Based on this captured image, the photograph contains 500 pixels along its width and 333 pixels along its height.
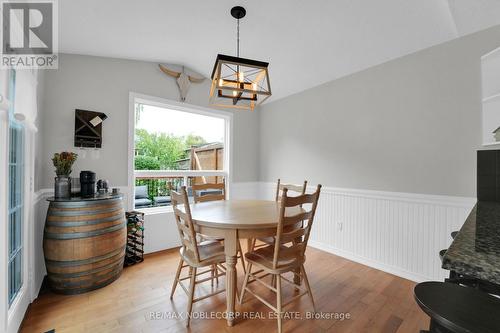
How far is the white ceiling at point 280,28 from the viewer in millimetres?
1936

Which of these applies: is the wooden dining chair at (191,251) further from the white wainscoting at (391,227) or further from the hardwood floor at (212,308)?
the white wainscoting at (391,227)

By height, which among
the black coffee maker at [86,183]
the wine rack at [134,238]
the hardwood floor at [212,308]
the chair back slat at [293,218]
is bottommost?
the hardwood floor at [212,308]

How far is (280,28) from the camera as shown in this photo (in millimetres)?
2389

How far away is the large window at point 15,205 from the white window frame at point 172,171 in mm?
1107

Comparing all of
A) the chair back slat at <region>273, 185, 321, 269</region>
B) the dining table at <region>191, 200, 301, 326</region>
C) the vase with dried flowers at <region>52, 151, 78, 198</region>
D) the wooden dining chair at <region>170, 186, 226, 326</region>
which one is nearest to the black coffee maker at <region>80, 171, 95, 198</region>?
the vase with dried flowers at <region>52, 151, 78, 198</region>

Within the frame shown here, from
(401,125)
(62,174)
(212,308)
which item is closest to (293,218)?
(212,308)

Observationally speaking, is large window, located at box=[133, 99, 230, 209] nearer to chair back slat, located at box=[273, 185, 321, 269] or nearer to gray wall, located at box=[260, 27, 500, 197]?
gray wall, located at box=[260, 27, 500, 197]

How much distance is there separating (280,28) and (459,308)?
8.36 ft

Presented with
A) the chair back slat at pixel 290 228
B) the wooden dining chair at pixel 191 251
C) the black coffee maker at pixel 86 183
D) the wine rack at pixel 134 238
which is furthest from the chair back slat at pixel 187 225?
the wine rack at pixel 134 238

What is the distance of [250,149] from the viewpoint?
4.17 meters

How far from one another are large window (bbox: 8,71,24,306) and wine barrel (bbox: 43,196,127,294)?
21cm

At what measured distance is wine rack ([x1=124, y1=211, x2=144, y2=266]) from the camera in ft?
8.69

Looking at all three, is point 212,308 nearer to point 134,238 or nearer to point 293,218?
point 293,218

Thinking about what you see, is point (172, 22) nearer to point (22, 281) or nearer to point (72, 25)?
point (72, 25)
